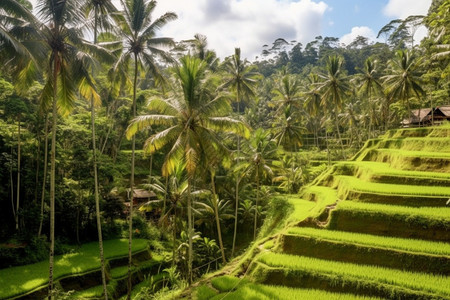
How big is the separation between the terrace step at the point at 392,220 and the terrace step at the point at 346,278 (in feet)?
7.48

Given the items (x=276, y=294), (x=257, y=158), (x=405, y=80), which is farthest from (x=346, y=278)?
(x=405, y=80)

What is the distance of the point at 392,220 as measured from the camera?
38.7 feet

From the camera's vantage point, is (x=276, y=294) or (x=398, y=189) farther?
(x=398, y=189)

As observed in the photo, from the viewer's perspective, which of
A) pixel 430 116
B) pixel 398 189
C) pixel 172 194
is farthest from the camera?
pixel 430 116

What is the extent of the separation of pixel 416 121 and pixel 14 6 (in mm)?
35479

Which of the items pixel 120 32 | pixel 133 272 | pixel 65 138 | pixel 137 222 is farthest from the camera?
pixel 137 222

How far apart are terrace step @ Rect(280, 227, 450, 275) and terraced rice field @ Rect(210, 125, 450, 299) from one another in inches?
1.1

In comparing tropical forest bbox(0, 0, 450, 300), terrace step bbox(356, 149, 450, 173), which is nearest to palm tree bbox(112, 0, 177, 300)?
tropical forest bbox(0, 0, 450, 300)

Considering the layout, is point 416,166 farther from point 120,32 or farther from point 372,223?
point 120,32

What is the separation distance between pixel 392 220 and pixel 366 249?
2186 millimetres

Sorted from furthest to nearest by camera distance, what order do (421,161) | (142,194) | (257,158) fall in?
(142,194) < (257,158) < (421,161)

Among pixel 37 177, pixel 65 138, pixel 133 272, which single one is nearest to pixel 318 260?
pixel 133 272

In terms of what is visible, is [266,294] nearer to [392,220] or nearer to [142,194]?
[392,220]

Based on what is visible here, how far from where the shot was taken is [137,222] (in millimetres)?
25484
